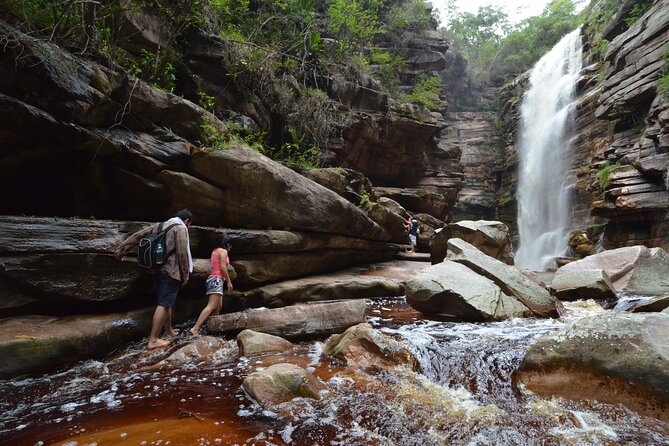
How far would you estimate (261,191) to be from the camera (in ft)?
24.9

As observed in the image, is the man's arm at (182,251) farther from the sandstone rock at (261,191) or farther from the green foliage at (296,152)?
the green foliage at (296,152)

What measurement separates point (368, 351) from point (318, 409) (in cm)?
136

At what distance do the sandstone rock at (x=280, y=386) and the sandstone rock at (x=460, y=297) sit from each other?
353cm

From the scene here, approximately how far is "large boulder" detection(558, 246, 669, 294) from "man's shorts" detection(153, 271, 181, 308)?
9353mm

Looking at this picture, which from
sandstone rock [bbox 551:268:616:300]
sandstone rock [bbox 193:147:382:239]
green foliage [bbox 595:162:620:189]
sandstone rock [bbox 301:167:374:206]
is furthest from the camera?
green foliage [bbox 595:162:620:189]

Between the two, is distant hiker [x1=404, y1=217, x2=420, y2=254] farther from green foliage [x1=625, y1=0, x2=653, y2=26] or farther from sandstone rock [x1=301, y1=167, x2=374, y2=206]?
green foliage [x1=625, y1=0, x2=653, y2=26]

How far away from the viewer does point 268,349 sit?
4594 millimetres

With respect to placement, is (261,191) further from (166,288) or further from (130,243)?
(166,288)

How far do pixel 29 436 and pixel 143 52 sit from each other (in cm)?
914

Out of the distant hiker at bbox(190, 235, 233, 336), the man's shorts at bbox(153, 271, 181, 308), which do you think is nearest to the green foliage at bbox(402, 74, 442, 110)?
the distant hiker at bbox(190, 235, 233, 336)

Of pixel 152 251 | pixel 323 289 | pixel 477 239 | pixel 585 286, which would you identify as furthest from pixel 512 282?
pixel 152 251

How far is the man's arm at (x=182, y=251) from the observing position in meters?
5.08

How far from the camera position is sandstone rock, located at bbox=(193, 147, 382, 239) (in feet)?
23.7

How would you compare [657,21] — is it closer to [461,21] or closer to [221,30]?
[221,30]
